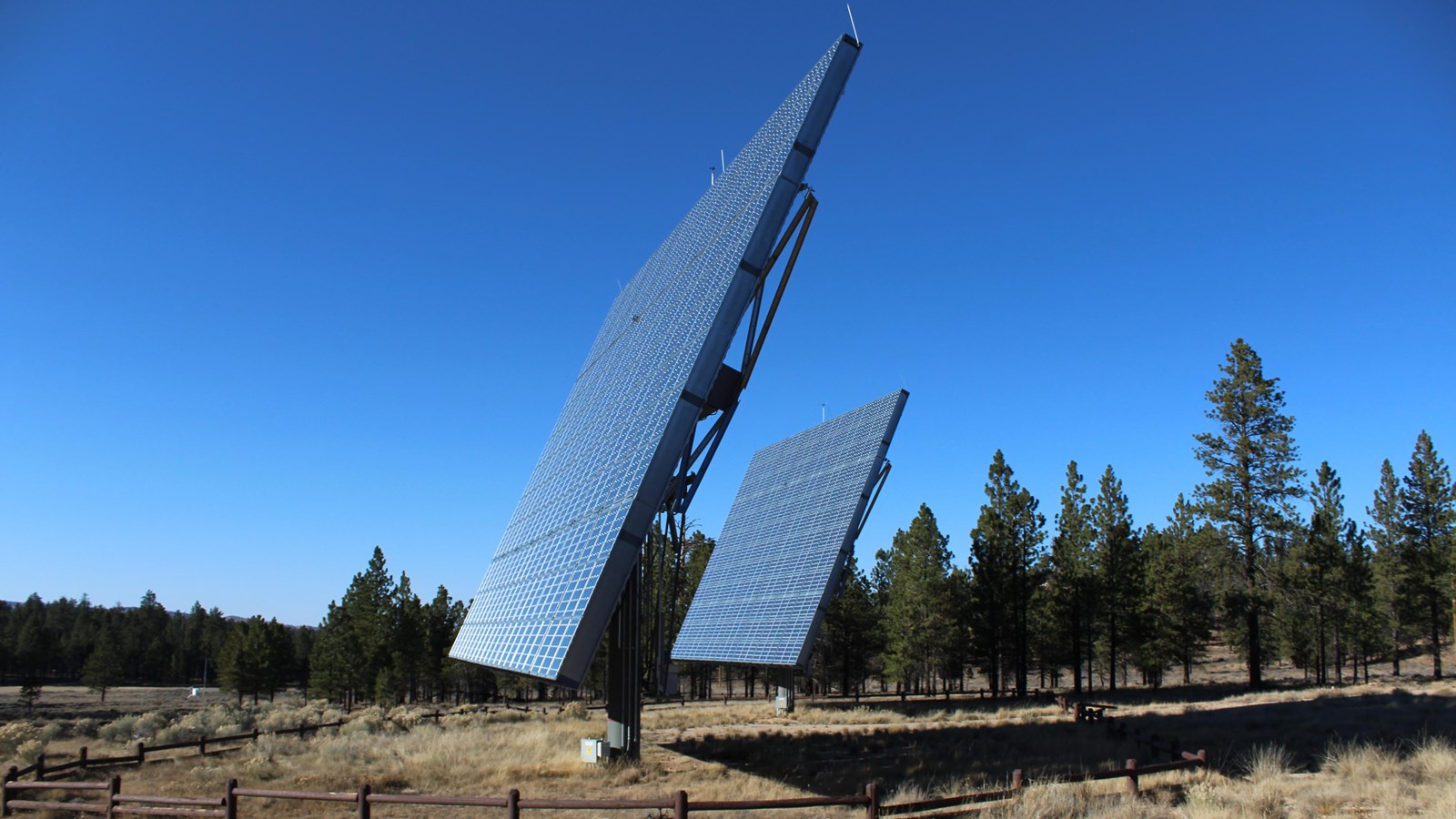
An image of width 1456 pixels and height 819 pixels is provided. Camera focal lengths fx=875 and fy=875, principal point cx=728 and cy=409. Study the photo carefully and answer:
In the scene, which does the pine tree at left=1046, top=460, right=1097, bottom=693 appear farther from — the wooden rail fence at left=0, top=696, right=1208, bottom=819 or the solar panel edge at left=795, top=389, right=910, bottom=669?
the wooden rail fence at left=0, top=696, right=1208, bottom=819

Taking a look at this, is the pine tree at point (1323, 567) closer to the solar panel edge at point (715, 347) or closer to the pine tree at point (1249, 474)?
the pine tree at point (1249, 474)

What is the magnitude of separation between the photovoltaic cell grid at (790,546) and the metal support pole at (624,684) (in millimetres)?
8922

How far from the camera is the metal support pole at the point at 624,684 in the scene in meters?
18.1

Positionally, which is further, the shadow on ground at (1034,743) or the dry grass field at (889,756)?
the shadow on ground at (1034,743)

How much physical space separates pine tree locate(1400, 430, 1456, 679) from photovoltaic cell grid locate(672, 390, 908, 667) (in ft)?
121

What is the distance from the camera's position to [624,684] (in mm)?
18141

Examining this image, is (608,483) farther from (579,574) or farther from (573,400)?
(573,400)

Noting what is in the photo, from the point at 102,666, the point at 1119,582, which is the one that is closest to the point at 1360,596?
the point at 1119,582

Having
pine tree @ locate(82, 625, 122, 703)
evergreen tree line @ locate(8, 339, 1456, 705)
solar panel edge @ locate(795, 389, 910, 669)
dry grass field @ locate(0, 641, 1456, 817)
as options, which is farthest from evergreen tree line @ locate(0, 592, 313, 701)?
solar panel edge @ locate(795, 389, 910, 669)

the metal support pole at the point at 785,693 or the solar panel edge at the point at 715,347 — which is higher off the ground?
the solar panel edge at the point at 715,347

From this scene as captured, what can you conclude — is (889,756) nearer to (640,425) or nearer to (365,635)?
(640,425)

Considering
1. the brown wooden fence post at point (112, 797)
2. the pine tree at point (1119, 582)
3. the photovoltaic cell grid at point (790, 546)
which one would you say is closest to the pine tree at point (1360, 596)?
the pine tree at point (1119, 582)

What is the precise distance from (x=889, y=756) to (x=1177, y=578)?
32.0 m

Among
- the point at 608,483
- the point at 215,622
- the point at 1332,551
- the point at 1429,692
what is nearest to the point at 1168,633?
the point at 1332,551
